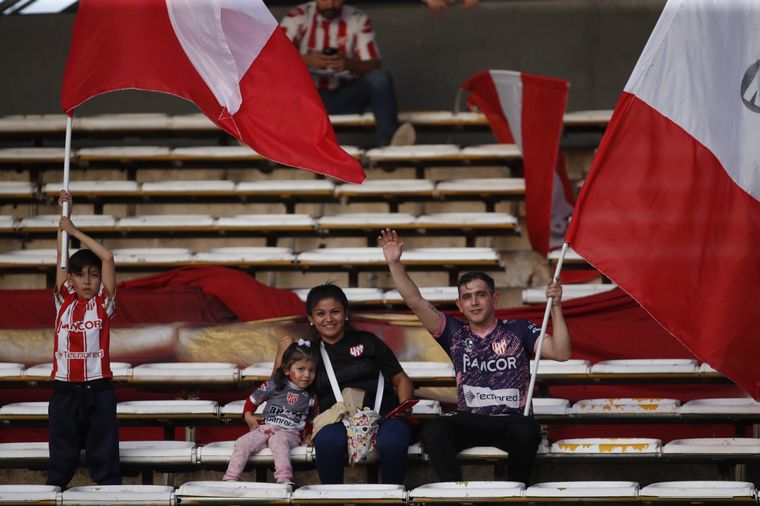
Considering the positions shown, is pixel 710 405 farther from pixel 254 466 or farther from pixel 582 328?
pixel 254 466

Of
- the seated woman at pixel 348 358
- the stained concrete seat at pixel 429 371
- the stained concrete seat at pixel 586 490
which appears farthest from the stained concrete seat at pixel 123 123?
the stained concrete seat at pixel 586 490

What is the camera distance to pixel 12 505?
495 cm

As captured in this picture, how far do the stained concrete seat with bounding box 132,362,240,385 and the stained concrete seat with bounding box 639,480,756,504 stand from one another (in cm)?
207

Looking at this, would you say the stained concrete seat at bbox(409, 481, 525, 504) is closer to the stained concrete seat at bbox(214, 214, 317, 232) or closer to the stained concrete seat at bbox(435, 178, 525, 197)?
the stained concrete seat at bbox(214, 214, 317, 232)

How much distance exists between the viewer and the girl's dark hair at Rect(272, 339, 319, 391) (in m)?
5.32

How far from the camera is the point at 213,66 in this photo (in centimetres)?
552

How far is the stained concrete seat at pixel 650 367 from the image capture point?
581cm

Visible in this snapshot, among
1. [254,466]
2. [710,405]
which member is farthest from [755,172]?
[254,466]

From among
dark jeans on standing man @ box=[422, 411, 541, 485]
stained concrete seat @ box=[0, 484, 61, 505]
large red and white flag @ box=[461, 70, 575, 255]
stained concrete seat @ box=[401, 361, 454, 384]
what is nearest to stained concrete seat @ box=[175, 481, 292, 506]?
stained concrete seat @ box=[0, 484, 61, 505]

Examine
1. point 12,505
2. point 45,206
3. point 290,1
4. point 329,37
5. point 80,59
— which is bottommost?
point 12,505

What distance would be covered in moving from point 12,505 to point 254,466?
918mm

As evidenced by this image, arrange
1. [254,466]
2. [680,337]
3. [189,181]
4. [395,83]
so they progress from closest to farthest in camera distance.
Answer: [680,337] < [254,466] < [189,181] < [395,83]

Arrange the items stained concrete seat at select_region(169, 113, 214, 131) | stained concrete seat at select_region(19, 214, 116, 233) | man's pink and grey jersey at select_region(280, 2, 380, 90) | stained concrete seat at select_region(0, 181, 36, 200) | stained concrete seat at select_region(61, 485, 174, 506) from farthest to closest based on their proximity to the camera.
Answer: stained concrete seat at select_region(169, 113, 214, 131) < man's pink and grey jersey at select_region(280, 2, 380, 90) < stained concrete seat at select_region(0, 181, 36, 200) < stained concrete seat at select_region(19, 214, 116, 233) < stained concrete seat at select_region(61, 485, 174, 506)

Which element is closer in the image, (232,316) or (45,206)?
(232,316)
